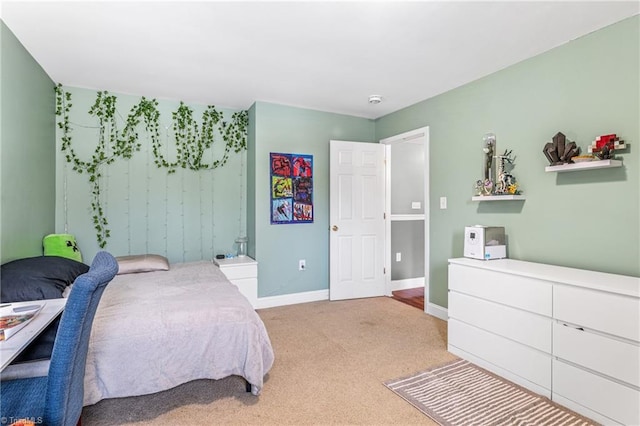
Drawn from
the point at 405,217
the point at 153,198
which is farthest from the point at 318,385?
the point at 405,217

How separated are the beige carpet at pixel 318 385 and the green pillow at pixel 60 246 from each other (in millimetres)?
1603

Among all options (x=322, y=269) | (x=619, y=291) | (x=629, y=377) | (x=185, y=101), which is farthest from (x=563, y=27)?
(x=185, y=101)

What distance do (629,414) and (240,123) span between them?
13.9 feet

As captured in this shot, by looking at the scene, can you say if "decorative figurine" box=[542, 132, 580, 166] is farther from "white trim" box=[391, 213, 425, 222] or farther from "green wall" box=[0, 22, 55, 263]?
"green wall" box=[0, 22, 55, 263]

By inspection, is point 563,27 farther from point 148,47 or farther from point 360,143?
point 148,47

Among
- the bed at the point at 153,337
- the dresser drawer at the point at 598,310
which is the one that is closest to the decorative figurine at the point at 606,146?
the dresser drawer at the point at 598,310

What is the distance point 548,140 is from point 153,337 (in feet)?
10.2

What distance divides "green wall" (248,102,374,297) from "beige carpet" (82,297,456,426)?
2.43ft

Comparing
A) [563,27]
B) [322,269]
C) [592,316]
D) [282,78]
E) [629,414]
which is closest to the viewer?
[629,414]

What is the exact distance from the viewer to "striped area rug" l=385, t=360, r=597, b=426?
6.26ft

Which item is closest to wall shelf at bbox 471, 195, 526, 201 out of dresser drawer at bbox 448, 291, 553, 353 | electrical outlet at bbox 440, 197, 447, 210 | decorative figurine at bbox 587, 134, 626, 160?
electrical outlet at bbox 440, 197, 447, 210

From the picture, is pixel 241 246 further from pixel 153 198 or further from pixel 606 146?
pixel 606 146

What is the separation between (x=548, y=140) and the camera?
2.68m

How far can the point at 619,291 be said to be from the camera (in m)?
1.81
